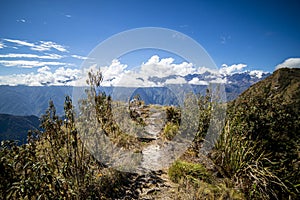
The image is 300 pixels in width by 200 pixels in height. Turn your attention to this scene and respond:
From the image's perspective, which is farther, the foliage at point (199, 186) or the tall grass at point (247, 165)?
the tall grass at point (247, 165)

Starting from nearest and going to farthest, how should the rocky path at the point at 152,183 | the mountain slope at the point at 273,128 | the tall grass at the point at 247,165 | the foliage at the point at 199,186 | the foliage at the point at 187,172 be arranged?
the foliage at the point at 199,186
the tall grass at the point at 247,165
the rocky path at the point at 152,183
the mountain slope at the point at 273,128
the foliage at the point at 187,172

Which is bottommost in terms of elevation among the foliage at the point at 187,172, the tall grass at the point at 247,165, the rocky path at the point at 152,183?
the rocky path at the point at 152,183

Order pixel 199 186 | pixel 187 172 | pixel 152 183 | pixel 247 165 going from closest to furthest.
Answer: pixel 199 186, pixel 247 165, pixel 152 183, pixel 187 172

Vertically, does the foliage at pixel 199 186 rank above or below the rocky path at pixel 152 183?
above

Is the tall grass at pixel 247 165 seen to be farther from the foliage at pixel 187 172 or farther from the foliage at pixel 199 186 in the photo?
the foliage at pixel 187 172

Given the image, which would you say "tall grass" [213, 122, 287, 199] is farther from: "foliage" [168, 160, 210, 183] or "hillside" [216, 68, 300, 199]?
"foliage" [168, 160, 210, 183]

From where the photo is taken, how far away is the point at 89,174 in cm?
355

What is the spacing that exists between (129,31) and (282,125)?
4.75 metres

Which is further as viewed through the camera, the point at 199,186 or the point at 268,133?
the point at 268,133

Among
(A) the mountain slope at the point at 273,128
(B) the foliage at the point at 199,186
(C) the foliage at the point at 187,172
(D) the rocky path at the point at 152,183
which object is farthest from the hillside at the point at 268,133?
(D) the rocky path at the point at 152,183

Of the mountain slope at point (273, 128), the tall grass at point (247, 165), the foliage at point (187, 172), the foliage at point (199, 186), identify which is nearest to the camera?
the foliage at point (199, 186)

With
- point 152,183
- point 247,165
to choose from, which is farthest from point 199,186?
point 247,165

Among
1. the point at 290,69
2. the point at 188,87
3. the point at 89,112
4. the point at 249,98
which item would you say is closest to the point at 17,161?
the point at 89,112

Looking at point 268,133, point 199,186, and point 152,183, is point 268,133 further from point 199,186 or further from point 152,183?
point 152,183
